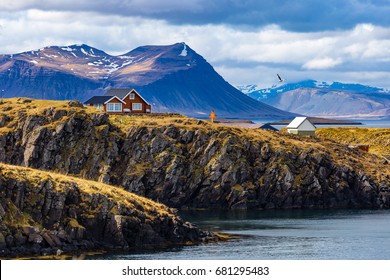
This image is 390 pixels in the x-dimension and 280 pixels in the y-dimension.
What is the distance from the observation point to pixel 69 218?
133m

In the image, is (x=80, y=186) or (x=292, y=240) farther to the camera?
(x=292, y=240)

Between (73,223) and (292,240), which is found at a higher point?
(73,223)

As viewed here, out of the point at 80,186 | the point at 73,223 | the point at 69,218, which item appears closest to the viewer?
the point at 73,223

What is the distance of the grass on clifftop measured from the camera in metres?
135

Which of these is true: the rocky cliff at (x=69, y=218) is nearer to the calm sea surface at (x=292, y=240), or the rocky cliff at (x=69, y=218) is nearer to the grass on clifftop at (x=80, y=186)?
the grass on clifftop at (x=80, y=186)

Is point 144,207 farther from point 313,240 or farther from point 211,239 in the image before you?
point 313,240

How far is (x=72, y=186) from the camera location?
5418 inches

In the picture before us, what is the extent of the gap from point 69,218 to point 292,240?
1618 inches

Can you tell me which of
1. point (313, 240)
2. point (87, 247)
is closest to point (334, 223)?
point (313, 240)

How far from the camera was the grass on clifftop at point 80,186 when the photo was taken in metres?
135

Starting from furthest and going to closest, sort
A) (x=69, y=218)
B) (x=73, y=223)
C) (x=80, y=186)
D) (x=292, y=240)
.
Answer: (x=292, y=240), (x=80, y=186), (x=69, y=218), (x=73, y=223)

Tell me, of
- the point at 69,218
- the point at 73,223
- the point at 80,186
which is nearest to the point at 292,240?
the point at 80,186

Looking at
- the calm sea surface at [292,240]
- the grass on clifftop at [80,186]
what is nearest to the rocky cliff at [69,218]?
the grass on clifftop at [80,186]

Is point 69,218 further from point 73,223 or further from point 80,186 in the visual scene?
point 80,186
